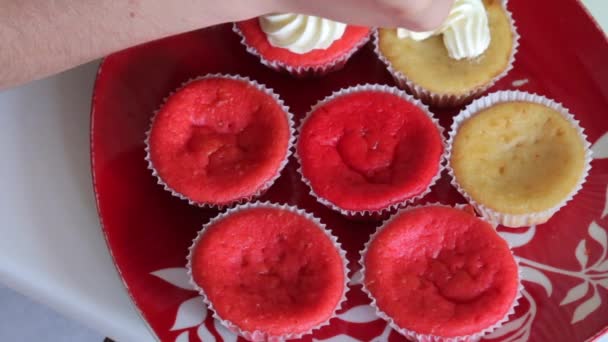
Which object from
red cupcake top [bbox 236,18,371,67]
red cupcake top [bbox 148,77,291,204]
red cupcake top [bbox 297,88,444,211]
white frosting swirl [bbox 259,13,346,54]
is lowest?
red cupcake top [bbox 297,88,444,211]

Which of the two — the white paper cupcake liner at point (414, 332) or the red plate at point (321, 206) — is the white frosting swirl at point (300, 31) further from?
the white paper cupcake liner at point (414, 332)

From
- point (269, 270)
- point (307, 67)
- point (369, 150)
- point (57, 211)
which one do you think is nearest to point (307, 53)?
point (307, 67)

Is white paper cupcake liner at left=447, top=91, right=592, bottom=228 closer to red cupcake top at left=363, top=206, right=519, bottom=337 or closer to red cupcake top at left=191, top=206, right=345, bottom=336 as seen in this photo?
red cupcake top at left=363, top=206, right=519, bottom=337

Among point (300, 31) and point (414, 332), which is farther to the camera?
point (300, 31)

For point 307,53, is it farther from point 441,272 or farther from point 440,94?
point 441,272

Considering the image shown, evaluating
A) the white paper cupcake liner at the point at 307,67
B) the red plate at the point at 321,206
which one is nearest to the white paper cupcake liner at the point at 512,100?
the red plate at the point at 321,206

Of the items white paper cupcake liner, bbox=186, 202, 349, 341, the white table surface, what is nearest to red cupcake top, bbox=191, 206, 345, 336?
white paper cupcake liner, bbox=186, 202, 349, 341
